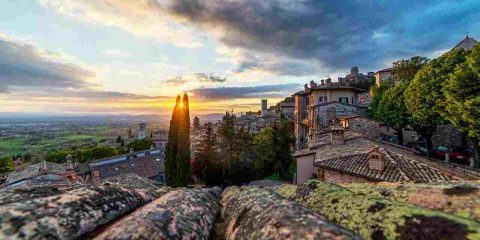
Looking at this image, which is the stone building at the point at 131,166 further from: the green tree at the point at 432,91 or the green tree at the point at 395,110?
the green tree at the point at 432,91

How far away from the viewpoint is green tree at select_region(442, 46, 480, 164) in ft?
69.5

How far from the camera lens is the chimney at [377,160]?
678 inches

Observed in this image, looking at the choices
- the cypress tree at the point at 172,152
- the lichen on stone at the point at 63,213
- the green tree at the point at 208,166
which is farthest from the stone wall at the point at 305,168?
the lichen on stone at the point at 63,213

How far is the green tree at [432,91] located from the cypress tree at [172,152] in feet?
98.1

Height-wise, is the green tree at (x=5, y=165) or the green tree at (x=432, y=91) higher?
the green tree at (x=432, y=91)

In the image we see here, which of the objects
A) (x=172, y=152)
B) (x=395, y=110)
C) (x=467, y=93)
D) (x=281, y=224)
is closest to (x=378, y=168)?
(x=467, y=93)

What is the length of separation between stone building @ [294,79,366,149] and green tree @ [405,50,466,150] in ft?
40.7

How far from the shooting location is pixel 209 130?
5103 cm

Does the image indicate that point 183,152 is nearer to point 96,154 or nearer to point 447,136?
point 447,136

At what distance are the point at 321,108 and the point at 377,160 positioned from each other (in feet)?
104

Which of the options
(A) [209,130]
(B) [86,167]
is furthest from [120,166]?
(A) [209,130]

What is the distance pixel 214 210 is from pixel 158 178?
51.2 metres

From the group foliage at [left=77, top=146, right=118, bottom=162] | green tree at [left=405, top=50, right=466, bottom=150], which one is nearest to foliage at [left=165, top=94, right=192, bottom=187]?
green tree at [left=405, top=50, right=466, bottom=150]

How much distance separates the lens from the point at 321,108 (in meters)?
48.0
